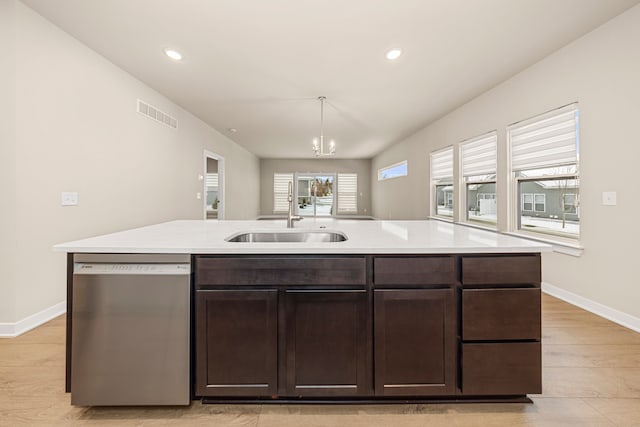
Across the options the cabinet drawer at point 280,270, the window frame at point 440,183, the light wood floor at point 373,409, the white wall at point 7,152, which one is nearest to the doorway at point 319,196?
the window frame at point 440,183

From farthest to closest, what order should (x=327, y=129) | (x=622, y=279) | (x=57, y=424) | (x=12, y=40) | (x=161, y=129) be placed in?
1. (x=327, y=129)
2. (x=161, y=129)
3. (x=622, y=279)
4. (x=12, y=40)
5. (x=57, y=424)

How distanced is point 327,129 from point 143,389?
6060 mm

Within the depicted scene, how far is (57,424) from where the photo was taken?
1462 mm

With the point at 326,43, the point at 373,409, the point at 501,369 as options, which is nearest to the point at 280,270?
the point at 373,409

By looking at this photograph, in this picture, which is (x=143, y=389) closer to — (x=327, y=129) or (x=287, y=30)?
(x=287, y=30)

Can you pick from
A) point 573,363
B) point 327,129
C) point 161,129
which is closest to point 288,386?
point 573,363

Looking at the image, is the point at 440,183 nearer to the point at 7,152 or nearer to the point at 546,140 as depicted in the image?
the point at 546,140

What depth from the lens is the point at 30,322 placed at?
2559mm

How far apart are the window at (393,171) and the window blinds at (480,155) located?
2.77 meters

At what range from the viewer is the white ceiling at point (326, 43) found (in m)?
2.49

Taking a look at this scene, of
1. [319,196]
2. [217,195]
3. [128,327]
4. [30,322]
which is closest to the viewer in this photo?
[128,327]

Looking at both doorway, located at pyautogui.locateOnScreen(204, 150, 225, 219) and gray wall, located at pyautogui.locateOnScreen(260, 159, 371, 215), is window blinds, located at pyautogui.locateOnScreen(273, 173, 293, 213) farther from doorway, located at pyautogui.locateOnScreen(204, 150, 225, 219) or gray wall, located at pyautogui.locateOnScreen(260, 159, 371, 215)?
doorway, located at pyautogui.locateOnScreen(204, 150, 225, 219)

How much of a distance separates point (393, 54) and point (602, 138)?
7.05 feet

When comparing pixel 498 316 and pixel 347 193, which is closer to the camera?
pixel 498 316
